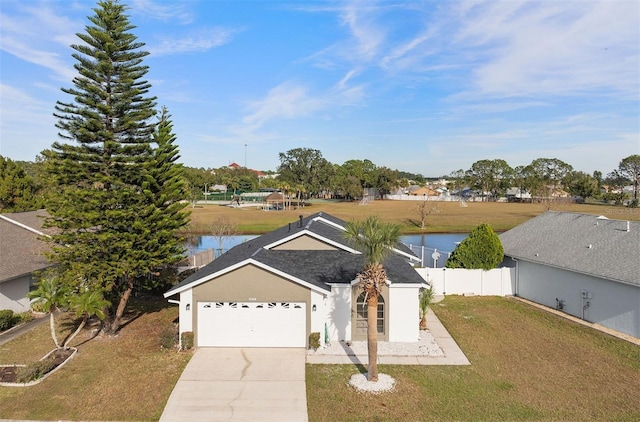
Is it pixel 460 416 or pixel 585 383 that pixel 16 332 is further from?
pixel 585 383

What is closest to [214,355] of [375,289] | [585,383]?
[375,289]

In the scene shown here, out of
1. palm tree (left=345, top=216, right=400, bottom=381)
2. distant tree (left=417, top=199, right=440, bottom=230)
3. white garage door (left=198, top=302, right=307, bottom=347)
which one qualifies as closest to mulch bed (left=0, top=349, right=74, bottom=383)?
white garage door (left=198, top=302, right=307, bottom=347)

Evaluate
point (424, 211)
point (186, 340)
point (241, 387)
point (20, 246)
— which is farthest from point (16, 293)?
point (424, 211)

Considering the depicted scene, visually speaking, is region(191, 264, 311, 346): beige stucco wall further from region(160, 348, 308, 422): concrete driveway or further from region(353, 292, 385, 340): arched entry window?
region(353, 292, 385, 340): arched entry window

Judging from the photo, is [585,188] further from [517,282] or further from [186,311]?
[186,311]

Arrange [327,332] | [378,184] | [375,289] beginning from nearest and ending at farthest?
[375,289] < [327,332] < [378,184]
